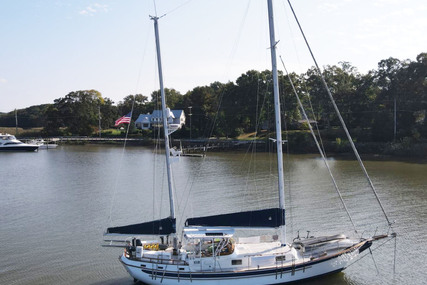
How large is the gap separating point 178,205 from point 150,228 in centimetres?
1399

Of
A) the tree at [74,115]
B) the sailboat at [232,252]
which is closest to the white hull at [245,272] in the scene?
the sailboat at [232,252]

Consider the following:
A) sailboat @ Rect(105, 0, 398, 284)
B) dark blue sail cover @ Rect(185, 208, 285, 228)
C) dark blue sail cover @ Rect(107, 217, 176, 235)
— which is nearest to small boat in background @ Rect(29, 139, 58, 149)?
dark blue sail cover @ Rect(107, 217, 176, 235)

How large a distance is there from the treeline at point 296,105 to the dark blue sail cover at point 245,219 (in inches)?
919

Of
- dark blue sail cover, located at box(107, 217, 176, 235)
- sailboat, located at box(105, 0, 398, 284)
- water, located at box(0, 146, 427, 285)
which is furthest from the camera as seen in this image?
water, located at box(0, 146, 427, 285)

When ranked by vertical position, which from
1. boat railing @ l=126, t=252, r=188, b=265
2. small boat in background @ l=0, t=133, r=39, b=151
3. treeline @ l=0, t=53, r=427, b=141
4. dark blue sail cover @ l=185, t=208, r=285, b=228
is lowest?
boat railing @ l=126, t=252, r=188, b=265

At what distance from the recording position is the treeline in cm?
6838

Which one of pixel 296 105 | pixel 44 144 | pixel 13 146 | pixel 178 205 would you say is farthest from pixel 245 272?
pixel 44 144

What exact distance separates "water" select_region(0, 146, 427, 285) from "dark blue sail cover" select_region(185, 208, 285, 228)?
12.1 feet

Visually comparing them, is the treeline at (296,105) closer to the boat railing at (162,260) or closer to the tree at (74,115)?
the tree at (74,115)

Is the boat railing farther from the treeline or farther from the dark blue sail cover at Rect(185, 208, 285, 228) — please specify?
the treeline

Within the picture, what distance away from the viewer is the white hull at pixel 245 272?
19.0 m

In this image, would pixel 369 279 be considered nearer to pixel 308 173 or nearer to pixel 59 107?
pixel 308 173

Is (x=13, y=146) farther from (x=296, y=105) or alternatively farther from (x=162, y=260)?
(x=162, y=260)

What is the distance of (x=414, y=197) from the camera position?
121 feet
